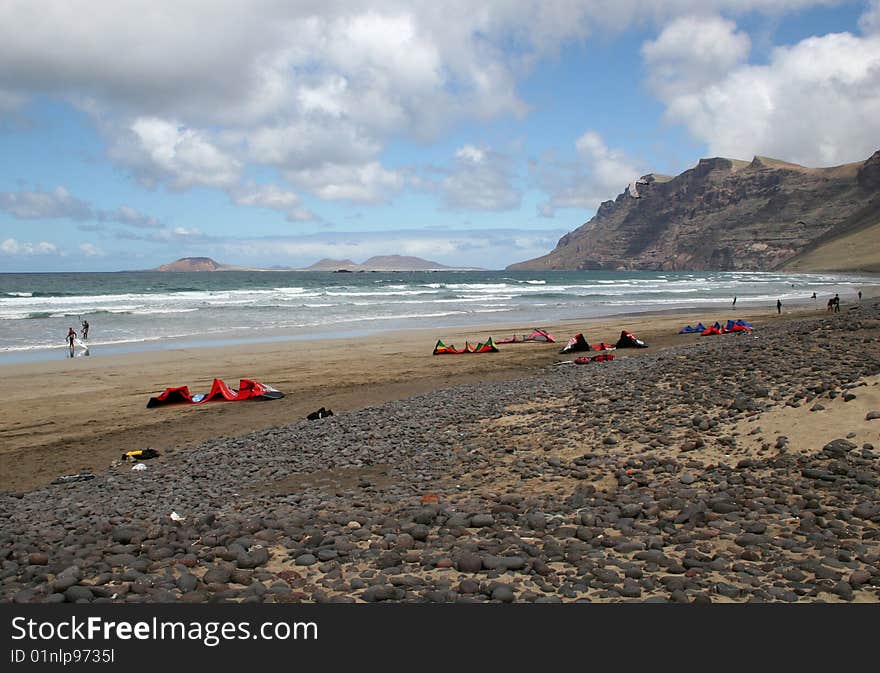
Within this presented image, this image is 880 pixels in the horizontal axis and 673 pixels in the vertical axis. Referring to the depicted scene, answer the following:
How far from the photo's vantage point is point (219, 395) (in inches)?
611

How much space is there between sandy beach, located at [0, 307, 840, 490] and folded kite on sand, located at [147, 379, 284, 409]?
1.12ft

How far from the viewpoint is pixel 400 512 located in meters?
6.68

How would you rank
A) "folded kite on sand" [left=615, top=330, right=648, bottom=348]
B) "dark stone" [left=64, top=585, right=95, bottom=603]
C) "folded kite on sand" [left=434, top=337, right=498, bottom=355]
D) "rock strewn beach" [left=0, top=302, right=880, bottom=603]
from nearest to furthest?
1. "dark stone" [left=64, top=585, right=95, bottom=603]
2. "rock strewn beach" [left=0, top=302, right=880, bottom=603]
3. "folded kite on sand" [left=615, top=330, right=648, bottom=348]
4. "folded kite on sand" [left=434, top=337, right=498, bottom=355]

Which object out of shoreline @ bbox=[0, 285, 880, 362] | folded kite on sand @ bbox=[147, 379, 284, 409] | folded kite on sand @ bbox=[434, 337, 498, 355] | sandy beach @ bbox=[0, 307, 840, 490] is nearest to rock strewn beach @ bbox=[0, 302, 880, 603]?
sandy beach @ bbox=[0, 307, 840, 490]

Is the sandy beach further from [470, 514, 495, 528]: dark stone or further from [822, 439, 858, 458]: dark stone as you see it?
[822, 439, 858, 458]: dark stone

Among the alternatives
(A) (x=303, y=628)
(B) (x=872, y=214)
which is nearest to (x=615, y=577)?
(A) (x=303, y=628)

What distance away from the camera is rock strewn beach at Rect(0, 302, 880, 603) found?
482 centimetres

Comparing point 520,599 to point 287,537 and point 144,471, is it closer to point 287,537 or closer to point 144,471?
point 287,537

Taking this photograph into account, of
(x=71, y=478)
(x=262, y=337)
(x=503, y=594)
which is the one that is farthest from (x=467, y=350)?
(x=503, y=594)

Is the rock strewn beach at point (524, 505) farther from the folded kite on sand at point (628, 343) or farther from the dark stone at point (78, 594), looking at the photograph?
the folded kite on sand at point (628, 343)

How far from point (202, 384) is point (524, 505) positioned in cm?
1322

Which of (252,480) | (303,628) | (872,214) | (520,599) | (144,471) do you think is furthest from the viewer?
(872,214)

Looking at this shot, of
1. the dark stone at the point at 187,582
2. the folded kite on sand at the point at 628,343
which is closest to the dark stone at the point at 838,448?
the dark stone at the point at 187,582

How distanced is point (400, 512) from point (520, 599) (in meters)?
2.39
